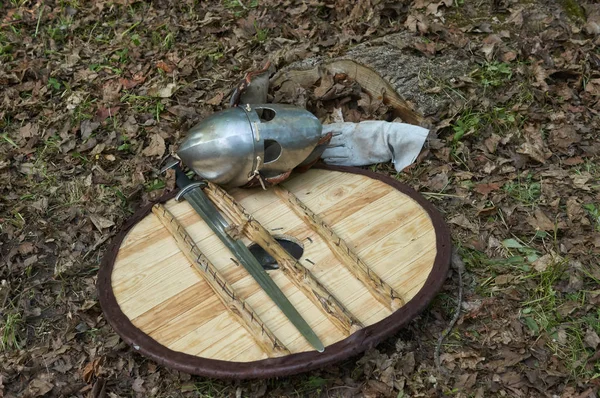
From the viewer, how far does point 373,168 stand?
3895mm

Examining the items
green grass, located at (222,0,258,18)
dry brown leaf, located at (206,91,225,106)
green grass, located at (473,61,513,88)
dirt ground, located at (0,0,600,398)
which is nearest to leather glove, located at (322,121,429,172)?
dirt ground, located at (0,0,600,398)

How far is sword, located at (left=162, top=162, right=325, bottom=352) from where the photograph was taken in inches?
105

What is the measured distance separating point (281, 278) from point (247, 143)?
2.40ft

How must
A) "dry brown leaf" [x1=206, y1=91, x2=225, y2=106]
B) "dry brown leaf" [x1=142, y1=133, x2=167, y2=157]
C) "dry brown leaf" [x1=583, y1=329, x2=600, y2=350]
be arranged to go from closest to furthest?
"dry brown leaf" [x1=583, y1=329, x2=600, y2=350] < "dry brown leaf" [x1=142, y1=133, x2=167, y2=157] < "dry brown leaf" [x1=206, y1=91, x2=225, y2=106]

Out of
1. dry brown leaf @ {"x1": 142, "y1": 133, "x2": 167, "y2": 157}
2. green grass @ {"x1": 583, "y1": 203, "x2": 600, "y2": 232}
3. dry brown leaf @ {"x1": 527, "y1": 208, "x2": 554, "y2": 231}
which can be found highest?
dry brown leaf @ {"x1": 142, "y1": 133, "x2": 167, "y2": 157}

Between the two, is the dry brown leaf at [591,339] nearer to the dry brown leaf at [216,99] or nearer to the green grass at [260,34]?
the dry brown leaf at [216,99]

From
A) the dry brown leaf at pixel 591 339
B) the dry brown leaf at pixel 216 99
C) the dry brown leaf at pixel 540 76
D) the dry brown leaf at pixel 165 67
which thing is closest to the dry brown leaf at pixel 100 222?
the dry brown leaf at pixel 216 99

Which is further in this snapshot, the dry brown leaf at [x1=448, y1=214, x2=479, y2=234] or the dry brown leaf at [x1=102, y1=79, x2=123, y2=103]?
the dry brown leaf at [x1=102, y1=79, x2=123, y2=103]

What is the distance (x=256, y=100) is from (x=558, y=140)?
197 cm

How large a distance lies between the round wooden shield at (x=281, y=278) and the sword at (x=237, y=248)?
0.04 metres

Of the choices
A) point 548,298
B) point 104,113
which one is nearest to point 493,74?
point 548,298

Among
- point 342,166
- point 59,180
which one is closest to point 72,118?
point 59,180

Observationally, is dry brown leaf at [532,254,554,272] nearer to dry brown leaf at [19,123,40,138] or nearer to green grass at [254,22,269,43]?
green grass at [254,22,269,43]

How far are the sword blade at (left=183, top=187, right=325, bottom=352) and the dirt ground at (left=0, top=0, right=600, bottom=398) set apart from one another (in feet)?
0.96
